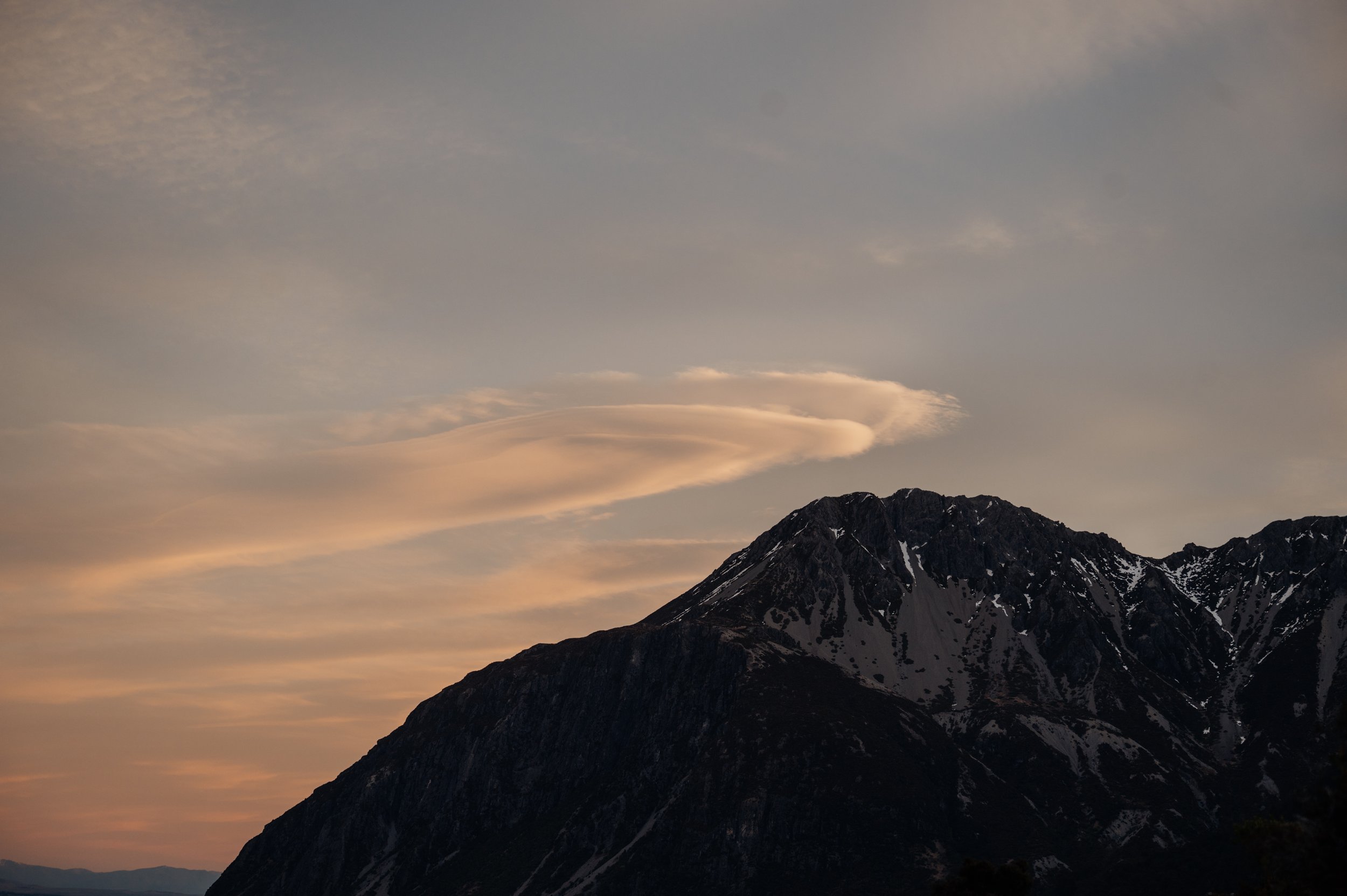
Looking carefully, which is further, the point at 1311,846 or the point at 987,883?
the point at 987,883

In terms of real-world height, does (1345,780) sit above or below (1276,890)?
above

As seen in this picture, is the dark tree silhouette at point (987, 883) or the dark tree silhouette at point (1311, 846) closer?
the dark tree silhouette at point (1311, 846)

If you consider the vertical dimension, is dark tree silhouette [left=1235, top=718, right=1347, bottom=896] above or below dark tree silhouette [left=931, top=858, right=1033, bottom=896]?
above

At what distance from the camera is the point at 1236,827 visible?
513 feet

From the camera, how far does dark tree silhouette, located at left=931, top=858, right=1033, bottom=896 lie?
17738cm

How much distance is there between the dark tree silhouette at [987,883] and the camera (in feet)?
582

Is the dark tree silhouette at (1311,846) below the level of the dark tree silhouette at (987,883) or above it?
above

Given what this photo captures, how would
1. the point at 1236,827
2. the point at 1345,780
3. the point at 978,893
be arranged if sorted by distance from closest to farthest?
the point at 1345,780 < the point at 1236,827 < the point at 978,893

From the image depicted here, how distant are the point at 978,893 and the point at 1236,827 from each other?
37.9 meters

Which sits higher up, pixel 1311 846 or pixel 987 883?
pixel 1311 846

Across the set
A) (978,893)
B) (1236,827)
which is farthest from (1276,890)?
(978,893)

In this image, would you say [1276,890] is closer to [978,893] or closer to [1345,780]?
[1345,780]

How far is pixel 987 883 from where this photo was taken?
17838 cm

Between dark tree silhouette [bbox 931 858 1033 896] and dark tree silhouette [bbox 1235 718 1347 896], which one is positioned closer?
dark tree silhouette [bbox 1235 718 1347 896]
